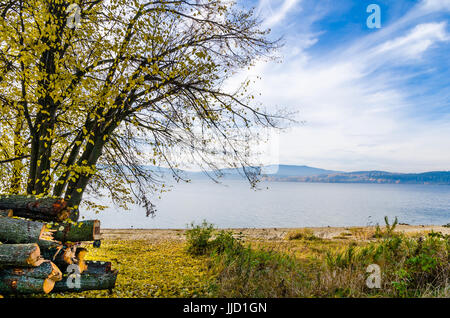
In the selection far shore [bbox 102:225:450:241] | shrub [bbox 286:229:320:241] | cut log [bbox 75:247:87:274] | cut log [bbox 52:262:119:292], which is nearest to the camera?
cut log [bbox 52:262:119:292]

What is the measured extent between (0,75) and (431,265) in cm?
1027

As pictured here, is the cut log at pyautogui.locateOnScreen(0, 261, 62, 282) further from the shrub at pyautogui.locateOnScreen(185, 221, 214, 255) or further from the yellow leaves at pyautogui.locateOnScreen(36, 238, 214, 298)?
the shrub at pyautogui.locateOnScreen(185, 221, 214, 255)

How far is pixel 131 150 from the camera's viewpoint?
8906 mm

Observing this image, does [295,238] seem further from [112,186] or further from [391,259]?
[112,186]

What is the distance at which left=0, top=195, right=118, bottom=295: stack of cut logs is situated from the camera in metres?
4.52

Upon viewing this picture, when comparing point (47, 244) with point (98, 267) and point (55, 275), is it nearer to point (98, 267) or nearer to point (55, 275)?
point (55, 275)

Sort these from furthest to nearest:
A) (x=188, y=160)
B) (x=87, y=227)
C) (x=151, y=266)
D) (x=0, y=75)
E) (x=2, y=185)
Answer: (x=2, y=185) < (x=188, y=160) < (x=151, y=266) < (x=0, y=75) < (x=87, y=227)

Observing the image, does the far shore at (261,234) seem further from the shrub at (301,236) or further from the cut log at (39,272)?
the cut log at (39,272)

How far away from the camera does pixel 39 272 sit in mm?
4555

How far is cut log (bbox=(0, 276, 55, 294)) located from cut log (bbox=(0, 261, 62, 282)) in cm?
5

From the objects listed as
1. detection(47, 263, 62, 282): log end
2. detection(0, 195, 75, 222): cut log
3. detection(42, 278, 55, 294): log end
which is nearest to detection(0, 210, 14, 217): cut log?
detection(0, 195, 75, 222): cut log

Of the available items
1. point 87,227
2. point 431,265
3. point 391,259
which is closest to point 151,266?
point 87,227

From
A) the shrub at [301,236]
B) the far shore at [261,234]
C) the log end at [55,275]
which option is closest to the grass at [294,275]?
the log end at [55,275]

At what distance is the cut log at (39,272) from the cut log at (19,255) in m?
0.18
